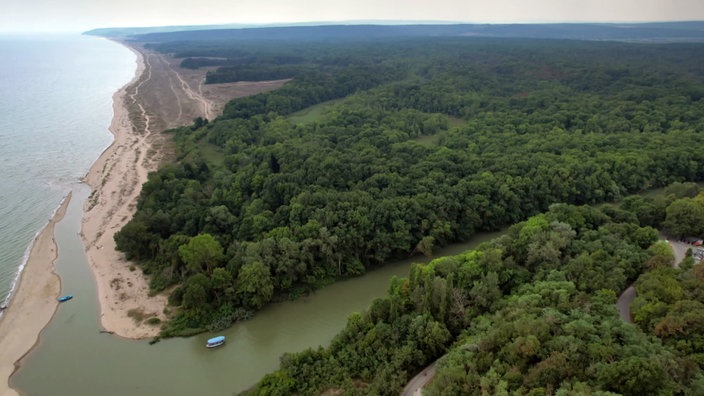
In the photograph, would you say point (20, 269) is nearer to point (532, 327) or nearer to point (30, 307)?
point (30, 307)

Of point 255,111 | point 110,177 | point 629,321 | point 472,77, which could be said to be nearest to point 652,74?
point 472,77

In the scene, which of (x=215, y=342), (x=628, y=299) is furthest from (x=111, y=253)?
(x=628, y=299)

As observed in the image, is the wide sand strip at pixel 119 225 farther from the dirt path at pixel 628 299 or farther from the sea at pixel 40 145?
the dirt path at pixel 628 299

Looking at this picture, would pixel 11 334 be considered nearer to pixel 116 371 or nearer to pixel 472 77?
pixel 116 371

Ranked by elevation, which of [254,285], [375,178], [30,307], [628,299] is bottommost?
[30,307]

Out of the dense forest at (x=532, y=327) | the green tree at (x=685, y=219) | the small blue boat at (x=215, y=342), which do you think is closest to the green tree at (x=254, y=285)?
the small blue boat at (x=215, y=342)

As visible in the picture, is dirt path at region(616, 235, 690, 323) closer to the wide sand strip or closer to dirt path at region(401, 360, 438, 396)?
dirt path at region(401, 360, 438, 396)
